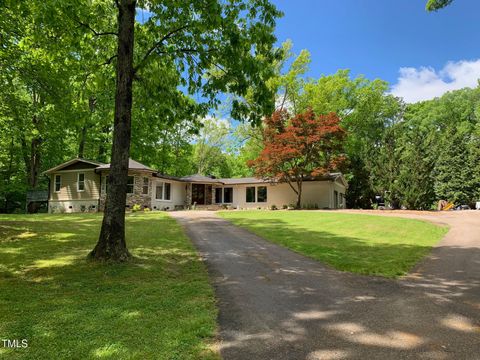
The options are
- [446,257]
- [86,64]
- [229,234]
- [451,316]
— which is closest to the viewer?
[451,316]

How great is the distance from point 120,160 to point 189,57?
149 inches

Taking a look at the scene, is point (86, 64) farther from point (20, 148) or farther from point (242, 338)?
point (20, 148)

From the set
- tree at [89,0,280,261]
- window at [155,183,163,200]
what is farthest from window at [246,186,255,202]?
tree at [89,0,280,261]

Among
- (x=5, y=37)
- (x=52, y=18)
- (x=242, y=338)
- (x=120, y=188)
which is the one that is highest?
(x=5, y=37)

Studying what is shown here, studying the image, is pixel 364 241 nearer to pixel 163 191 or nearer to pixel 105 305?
pixel 105 305

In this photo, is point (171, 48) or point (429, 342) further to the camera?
point (171, 48)

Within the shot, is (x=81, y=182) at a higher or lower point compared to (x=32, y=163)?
lower

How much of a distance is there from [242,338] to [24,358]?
2.20m

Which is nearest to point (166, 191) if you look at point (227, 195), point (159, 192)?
point (159, 192)

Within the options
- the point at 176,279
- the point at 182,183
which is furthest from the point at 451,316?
the point at 182,183

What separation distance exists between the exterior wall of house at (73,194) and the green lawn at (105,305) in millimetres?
18360

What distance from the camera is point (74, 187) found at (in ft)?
89.9

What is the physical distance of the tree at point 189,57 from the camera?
25.3 feet

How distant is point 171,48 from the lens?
8914mm
